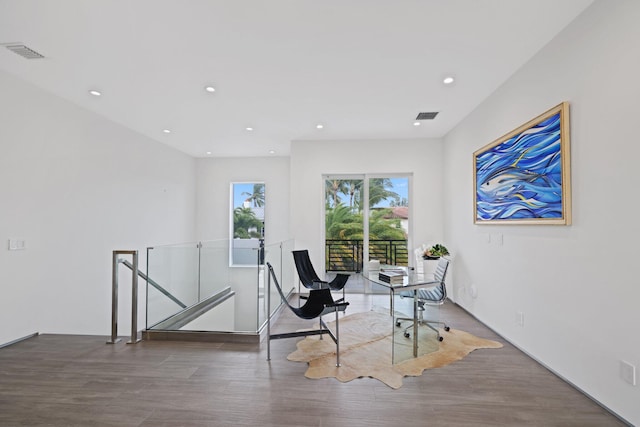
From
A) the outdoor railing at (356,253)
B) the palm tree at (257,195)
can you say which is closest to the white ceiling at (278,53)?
the outdoor railing at (356,253)

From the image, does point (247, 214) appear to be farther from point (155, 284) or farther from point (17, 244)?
point (17, 244)

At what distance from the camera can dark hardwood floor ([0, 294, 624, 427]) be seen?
6.60 ft

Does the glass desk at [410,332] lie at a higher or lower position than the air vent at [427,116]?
lower

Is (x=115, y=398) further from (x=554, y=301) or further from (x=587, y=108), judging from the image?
(x=587, y=108)

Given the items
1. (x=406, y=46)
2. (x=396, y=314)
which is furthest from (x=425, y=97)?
(x=396, y=314)

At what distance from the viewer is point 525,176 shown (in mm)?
2902

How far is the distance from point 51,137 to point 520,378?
18.4 feet

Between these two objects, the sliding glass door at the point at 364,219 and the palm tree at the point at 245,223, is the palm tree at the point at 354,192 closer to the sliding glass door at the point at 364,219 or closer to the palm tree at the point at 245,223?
the sliding glass door at the point at 364,219

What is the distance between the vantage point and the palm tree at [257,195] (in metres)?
7.11

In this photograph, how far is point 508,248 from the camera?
10.6ft

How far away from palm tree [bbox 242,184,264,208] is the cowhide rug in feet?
13.4

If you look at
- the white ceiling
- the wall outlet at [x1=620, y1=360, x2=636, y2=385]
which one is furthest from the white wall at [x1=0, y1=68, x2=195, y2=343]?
the wall outlet at [x1=620, y1=360, x2=636, y2=385]

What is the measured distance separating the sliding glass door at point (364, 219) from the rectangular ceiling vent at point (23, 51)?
13.2ft

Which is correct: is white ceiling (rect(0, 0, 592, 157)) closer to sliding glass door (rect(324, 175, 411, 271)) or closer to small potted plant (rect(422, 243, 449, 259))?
sliding glass door (rect(324, 175, 411, 271))
